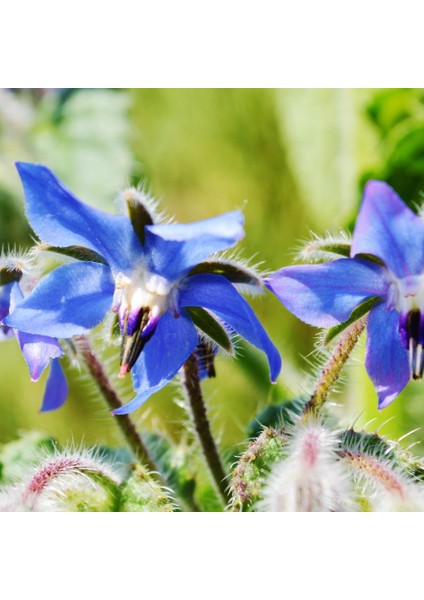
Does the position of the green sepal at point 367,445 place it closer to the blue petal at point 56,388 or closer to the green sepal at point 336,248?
the green sepal at point 336,248

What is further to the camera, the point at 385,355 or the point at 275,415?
the point at 275,415


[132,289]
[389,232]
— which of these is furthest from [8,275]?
[389,232]

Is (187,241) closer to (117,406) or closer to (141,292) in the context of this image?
(141,292)

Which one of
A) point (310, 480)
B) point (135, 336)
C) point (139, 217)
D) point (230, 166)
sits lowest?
point (310, 480)

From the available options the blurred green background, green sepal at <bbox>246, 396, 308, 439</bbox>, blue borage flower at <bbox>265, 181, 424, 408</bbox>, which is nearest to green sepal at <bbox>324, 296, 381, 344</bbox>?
blue borage flower at <bbox>265, 181, 424, 408</bbox>

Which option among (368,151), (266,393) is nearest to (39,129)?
(368,151)
